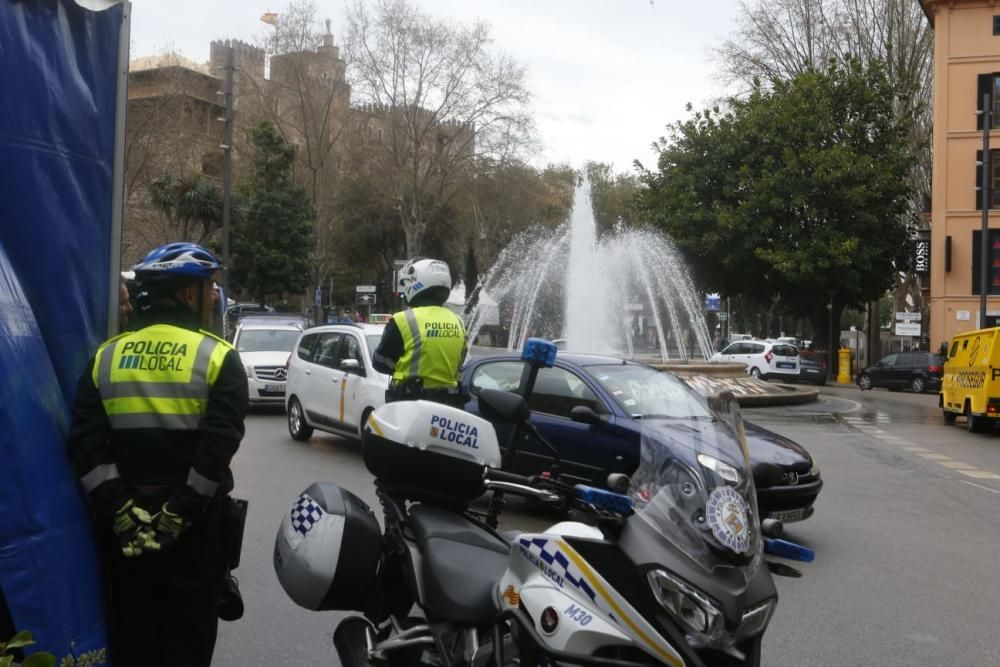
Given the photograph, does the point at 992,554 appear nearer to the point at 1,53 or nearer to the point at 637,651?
the point at 637,651

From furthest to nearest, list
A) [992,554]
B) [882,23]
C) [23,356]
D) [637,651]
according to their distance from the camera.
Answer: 1. [882,23]
2. [992,554]
3. [23,356]
4. [637,651]

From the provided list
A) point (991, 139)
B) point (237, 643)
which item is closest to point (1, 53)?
point (237, 643)

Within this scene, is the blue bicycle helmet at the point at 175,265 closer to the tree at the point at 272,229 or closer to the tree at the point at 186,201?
the tree at the point at 186,201

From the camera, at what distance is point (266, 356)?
17625 mm

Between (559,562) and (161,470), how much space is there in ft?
4.28

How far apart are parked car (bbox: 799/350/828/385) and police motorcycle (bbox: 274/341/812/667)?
32860mm

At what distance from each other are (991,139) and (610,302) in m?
18.5

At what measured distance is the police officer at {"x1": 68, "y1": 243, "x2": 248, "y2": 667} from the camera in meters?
3.22

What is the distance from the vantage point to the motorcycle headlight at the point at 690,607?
9.18ft

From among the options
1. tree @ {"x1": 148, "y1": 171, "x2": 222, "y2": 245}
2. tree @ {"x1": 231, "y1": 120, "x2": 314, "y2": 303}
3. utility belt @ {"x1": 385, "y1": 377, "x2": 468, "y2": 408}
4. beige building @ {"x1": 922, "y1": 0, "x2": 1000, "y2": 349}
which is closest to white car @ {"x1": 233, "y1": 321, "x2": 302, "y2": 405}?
utility belt @ {"x1": 385, "y1": 377, "x2": 468, "y2": 408}

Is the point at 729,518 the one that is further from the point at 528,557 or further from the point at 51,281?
the point at 51,281

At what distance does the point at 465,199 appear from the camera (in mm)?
57500

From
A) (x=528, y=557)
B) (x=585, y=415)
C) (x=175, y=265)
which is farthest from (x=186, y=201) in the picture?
(x=528, y=557)

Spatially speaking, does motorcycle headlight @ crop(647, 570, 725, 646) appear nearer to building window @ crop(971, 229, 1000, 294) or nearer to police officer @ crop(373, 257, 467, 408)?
police officer @ crop(373, 257, 467, 408)
